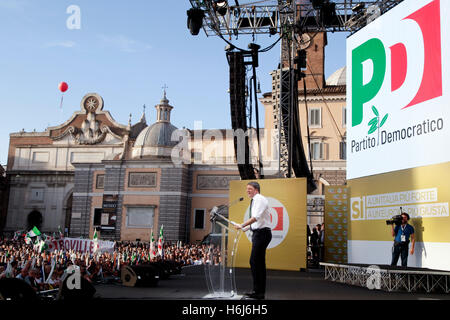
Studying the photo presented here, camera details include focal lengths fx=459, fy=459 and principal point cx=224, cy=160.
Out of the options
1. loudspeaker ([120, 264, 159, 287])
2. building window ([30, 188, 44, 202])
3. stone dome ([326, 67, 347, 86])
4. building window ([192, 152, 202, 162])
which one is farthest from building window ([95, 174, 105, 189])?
loudspeaker ([120, 264, 159, 287])

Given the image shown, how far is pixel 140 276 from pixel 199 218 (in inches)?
1121

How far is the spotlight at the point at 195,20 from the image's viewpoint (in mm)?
17312

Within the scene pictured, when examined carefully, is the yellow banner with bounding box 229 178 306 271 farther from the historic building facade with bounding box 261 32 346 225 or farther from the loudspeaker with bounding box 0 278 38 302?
the historic building facade with bounding box 261 32 346 225

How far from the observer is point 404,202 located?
11352mm

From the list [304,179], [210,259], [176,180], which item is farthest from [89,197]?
[210,259]

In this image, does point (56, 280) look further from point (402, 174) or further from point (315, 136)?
point (315, 136)

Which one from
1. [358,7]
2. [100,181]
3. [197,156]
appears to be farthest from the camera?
[197,156]

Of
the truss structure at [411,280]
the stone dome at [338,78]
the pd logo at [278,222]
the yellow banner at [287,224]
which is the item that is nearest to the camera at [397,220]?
the truss structure at [411,280]

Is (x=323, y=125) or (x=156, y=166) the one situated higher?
(x=323, y=125)

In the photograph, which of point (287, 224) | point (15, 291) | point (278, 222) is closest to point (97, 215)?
point (278, 222)

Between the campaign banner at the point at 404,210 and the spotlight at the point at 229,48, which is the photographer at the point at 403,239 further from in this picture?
the spotlight at the point at 229,48

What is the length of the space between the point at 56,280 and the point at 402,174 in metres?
8.64

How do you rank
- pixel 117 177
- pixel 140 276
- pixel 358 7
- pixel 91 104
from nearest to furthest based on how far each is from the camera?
pixel 140 276, pixel 358 7, pixel 117 177, pixel 91 104

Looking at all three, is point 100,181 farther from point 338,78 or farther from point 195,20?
point 195,20
